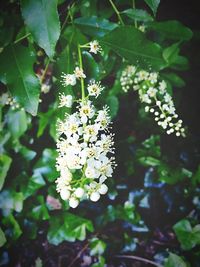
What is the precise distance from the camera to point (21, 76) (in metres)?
0.90

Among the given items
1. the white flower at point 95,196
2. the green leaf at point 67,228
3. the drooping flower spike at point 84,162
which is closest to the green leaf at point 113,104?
the green leaf at point 67,228

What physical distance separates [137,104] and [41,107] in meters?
0.46

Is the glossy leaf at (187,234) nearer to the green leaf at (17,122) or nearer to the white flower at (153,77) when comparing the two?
the white flower at (153,77)

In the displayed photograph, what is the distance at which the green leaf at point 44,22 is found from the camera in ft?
2.60

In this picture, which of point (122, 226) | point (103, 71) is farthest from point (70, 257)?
point (103, 71)

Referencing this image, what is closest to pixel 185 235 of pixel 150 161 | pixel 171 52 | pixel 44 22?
pixel 150 161

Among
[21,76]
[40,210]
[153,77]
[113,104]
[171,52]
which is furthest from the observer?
[40,210]

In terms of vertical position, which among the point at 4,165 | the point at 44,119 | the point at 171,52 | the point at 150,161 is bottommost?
the point at 150,161

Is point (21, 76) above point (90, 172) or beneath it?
above

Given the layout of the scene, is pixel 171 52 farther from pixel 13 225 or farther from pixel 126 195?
pixel 13 225

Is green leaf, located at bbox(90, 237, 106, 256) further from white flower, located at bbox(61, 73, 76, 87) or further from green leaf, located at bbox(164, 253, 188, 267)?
white flower, located at bbox(61, 73, 76, 87)

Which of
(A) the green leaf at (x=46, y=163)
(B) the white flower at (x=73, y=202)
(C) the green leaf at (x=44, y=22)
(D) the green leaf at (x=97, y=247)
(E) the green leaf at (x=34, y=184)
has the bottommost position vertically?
(D) the green leaf at (x=97, y=247)

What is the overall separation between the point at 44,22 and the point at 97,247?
1.09 metres

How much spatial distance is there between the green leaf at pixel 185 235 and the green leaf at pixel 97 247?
35 centimetres
